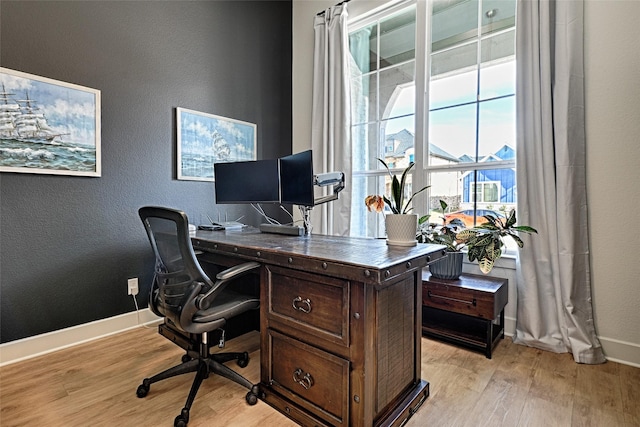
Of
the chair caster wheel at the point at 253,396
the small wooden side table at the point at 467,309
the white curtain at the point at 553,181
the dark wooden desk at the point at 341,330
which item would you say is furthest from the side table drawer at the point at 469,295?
the chair caster wheel at the point at 253,396

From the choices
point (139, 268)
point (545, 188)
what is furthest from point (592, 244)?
point (139, 268)

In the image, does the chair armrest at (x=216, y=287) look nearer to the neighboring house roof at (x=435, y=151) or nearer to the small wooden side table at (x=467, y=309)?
the small wooden side table at (x=467, y=309)

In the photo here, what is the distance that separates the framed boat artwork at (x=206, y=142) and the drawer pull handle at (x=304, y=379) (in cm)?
200

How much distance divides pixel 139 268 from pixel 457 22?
10.8 feet

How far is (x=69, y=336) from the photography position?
7.23 ft

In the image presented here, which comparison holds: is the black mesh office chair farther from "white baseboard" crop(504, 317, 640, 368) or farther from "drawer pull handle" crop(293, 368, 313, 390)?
"white baseboard" crop(504, 317, 640, 368)

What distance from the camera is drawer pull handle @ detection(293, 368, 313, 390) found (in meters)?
1.41

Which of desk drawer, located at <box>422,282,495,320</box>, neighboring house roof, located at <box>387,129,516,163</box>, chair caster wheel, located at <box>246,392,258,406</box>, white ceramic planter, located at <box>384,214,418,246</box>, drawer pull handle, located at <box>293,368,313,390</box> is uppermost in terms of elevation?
neighboring house roof, located at <box>387,129,516,163</box>

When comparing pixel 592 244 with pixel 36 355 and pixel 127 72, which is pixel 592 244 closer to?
pixel 127 72

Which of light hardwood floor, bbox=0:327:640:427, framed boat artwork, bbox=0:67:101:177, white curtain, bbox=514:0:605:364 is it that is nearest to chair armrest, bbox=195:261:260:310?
light hardwood floor, bbox=0:327:640:427

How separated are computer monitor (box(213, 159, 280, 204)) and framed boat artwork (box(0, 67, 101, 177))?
0.86 meters

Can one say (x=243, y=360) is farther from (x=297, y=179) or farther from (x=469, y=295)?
(x=469, y=295)

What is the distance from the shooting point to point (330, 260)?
125 cm

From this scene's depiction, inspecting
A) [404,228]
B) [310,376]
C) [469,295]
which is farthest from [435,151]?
[310,376]
